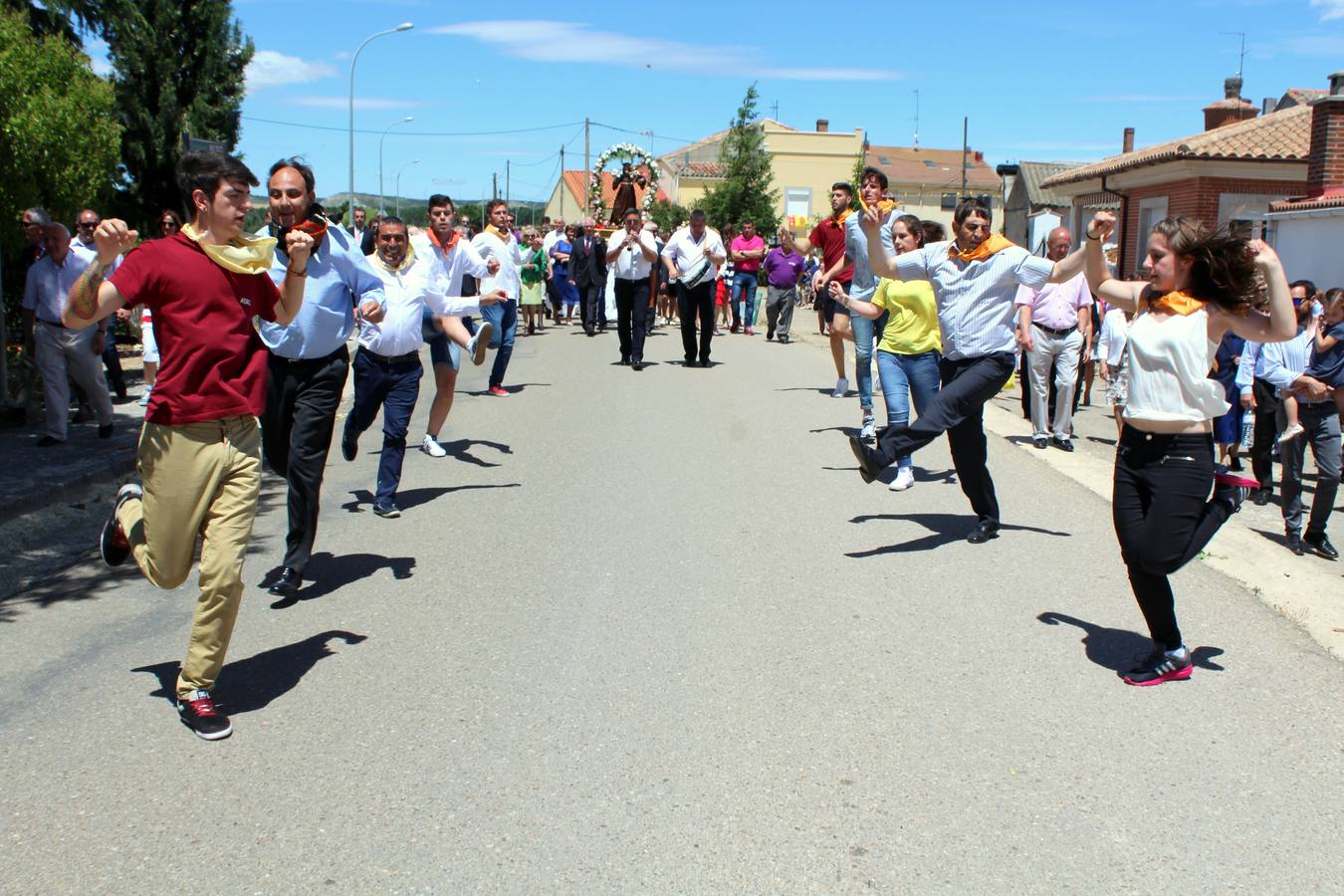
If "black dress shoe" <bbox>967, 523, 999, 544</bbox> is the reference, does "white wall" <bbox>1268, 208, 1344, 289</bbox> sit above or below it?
above

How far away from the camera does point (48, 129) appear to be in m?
11.2

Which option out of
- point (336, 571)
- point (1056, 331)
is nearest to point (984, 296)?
point (336, 571)

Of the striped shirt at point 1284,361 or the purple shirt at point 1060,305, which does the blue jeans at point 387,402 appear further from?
the striped shirt at point 1284,361

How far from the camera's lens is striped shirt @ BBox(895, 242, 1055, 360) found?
703 cm

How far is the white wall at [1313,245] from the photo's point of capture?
1805 cm

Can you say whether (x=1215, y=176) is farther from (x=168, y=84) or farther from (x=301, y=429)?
(x=301, y=429)

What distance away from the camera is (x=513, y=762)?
13.6 ft

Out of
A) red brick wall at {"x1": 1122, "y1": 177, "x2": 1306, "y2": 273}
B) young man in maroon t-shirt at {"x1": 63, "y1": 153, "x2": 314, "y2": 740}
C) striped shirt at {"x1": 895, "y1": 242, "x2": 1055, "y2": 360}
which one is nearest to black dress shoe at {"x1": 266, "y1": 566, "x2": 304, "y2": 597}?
young man in maroon t-shirt at {"x1": 63, "y1": 153, "x2": 314, "y2": 740}

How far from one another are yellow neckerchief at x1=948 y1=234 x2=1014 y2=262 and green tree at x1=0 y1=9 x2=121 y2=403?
8.29 meters

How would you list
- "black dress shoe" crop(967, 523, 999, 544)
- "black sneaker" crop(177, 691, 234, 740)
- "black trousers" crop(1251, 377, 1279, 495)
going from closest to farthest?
"black sneaker" crop(177, 691, 234, 740) < "black dress shoe" crop(967, 523, 999, 544) < "black trousers" crop(1251, 377, 1279, 495)

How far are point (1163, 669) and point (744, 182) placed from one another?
5135 centimetres

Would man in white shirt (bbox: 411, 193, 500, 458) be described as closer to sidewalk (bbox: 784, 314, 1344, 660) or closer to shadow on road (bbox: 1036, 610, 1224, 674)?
sidewalk (bbox: 784, 314, 1344, 660)

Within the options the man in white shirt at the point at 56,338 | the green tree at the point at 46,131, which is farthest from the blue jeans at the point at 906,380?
the green tree at the point at 46,131

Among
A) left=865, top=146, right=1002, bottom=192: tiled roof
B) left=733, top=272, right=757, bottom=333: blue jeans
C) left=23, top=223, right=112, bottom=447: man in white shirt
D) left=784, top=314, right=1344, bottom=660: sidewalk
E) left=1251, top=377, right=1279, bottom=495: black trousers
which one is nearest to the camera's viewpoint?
left=784, top=314, right=1344, bottom=660: sidewalk
